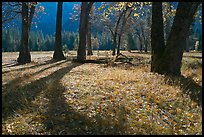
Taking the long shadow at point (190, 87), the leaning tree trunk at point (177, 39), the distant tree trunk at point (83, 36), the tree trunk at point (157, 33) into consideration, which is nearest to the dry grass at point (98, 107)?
the long shadow at point (190, 87)

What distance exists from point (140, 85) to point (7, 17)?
52.6ft

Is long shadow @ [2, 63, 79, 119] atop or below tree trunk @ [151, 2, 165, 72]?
below

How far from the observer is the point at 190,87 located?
1116 cm

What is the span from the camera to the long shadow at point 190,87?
32.1 feet

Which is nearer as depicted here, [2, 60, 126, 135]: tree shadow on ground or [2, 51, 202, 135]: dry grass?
[2, 60, 126, 135]: tree shadow on ground

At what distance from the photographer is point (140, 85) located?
1045 centimetres

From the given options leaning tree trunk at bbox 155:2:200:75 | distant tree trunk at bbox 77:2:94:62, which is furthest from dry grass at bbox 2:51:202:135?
distant tree trunk at bbox 77:2:94:62

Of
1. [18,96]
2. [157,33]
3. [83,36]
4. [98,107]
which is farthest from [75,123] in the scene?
[83,36]

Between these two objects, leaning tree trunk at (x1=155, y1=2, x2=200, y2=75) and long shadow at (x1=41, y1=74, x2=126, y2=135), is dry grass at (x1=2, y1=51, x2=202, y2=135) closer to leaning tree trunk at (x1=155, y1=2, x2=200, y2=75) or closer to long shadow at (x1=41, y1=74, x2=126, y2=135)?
long shadow at (x1=41, y1=74, x2=126, y2=135)

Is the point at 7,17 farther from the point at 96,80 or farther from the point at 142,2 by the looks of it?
the point at 96,80

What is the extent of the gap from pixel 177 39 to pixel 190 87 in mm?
2911

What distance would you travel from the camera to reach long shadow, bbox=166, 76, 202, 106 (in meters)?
9.78

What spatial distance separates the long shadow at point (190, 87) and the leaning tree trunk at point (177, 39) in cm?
121

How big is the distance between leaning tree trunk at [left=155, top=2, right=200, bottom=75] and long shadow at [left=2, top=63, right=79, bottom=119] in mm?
6110
